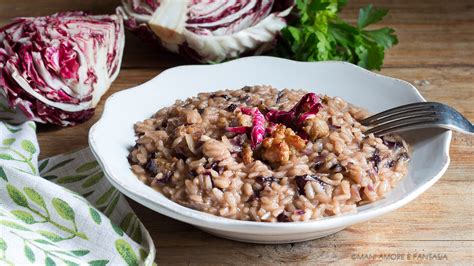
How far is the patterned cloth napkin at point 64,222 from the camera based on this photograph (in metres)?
3.28

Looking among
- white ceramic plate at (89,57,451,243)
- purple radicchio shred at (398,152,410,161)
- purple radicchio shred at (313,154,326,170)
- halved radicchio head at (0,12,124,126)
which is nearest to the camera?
white ceramic plate at (89,57,451,243)

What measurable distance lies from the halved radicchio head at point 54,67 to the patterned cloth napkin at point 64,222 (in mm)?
605

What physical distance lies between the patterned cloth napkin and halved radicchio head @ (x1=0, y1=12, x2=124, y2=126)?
0.60 meters

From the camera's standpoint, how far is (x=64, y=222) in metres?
3.58

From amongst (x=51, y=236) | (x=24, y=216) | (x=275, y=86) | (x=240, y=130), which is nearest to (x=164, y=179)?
(x=240, y=130)

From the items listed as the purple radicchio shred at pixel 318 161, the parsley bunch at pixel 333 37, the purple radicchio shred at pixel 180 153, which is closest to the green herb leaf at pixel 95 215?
the purple radicchio shred at pixel 180 153

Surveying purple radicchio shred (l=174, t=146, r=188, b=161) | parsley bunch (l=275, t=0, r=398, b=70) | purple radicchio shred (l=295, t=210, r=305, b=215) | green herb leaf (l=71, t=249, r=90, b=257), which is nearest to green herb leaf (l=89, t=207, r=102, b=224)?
green herb leaf (l=71, t=249, r=90, b=257)

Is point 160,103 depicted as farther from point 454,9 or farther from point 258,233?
point 454,9

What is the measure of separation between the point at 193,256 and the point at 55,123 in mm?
1631

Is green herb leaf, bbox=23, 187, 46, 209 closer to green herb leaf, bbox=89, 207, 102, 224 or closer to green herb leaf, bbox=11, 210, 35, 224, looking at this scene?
green herb leaf, bbox=11, 210, 35, 224

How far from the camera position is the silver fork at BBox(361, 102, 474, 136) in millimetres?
3852

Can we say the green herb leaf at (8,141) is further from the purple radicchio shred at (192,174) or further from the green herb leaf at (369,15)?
the green herb leaf at (369,15)

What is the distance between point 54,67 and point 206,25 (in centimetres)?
123

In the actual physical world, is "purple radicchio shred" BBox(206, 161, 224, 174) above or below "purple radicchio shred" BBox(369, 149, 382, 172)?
above
